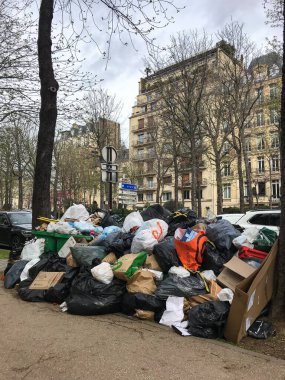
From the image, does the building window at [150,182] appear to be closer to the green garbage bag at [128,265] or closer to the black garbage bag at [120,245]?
the black garbage bag at [120,245]

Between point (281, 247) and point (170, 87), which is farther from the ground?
point (170, 87)

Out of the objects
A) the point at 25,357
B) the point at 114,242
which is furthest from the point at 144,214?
the point at 25,357

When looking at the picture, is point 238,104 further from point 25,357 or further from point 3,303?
point 25,357

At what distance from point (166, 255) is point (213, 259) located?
691mm

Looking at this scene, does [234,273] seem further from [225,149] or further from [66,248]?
[225,149]

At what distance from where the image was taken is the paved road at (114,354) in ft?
11.1

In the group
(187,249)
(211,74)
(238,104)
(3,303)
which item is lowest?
(3,303)

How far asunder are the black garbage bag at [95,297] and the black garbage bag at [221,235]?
158 cm

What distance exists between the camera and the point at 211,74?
21.2m

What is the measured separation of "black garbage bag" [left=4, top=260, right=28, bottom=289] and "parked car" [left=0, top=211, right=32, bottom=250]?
6.12m

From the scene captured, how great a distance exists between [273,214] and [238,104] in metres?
14.1

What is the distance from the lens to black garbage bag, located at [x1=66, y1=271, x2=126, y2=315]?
5.23 m

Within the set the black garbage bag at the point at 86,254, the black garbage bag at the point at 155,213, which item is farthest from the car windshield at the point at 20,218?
the black garbage bag at the point at 86,254

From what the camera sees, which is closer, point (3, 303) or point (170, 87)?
point (3, 303)
